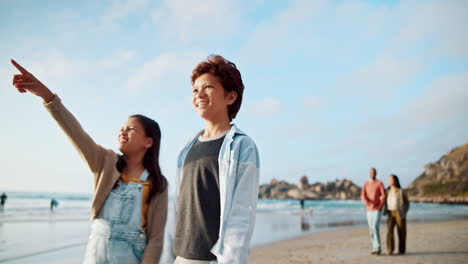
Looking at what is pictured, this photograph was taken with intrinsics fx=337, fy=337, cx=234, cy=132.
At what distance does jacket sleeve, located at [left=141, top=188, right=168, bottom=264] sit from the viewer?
2080 millimetres

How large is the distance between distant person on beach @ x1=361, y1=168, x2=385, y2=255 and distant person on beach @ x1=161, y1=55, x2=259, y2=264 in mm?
6518

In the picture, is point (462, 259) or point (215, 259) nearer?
point (215, 259)

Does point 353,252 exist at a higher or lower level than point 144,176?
lower

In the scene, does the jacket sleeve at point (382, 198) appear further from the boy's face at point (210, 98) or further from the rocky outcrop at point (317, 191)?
the rocky outcrop at point (317, 191)

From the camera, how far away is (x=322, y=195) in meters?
70.6

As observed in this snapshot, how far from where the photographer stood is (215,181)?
1856 millimetres

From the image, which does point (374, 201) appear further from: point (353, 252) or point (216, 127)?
point (216, 127)

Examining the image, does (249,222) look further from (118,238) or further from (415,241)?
(415,241)

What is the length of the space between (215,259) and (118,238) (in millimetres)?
704

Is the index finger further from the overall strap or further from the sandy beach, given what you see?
the sandy beach

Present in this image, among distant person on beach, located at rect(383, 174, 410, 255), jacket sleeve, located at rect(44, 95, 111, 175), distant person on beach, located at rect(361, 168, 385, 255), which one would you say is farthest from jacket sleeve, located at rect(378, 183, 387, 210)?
jacket sleeve, located at rect(44, 95, 111, 175)

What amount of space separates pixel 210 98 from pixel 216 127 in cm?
18

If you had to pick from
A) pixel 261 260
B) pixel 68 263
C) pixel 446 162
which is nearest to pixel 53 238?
pixel 68 263

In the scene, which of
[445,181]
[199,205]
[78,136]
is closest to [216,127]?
[199,205]
